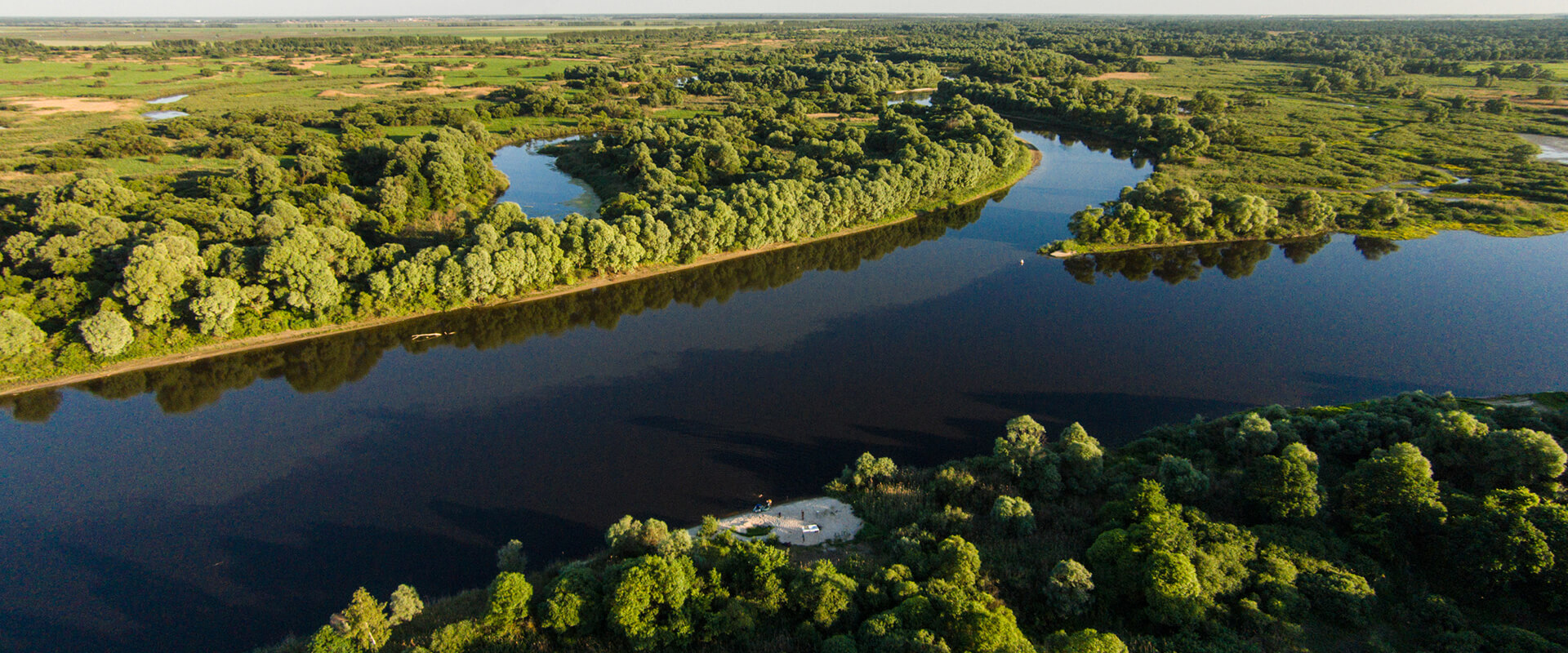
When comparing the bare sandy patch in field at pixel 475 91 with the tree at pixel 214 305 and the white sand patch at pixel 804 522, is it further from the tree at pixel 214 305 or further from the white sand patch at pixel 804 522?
the white sand patch at pixel 804 522

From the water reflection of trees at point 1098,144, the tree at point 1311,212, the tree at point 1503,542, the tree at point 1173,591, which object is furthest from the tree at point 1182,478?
the water reflection of trees at point 1098,144

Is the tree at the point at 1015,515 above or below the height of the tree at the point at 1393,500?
below

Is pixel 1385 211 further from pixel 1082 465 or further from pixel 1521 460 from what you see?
pixel 1082 465

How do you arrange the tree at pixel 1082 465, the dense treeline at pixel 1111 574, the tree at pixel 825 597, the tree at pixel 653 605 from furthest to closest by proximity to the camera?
1. the tree at pixel 1082 465
2. the tree at pixel 825 597
3. the tree at pixel 653 605
4. the dense treeline at pixel 1111 574

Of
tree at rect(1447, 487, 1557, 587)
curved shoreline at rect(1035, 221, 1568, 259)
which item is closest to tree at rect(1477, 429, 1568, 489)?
tree at rect(1447, 487, 1557, 587)

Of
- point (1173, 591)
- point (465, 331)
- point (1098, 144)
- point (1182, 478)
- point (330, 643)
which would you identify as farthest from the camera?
point (1098, 144)

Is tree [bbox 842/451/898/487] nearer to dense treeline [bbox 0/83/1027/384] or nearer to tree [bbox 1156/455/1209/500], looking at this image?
tree [bbox 1156/455/1209/500]

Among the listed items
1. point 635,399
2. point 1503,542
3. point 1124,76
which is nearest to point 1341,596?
point 1503,542
